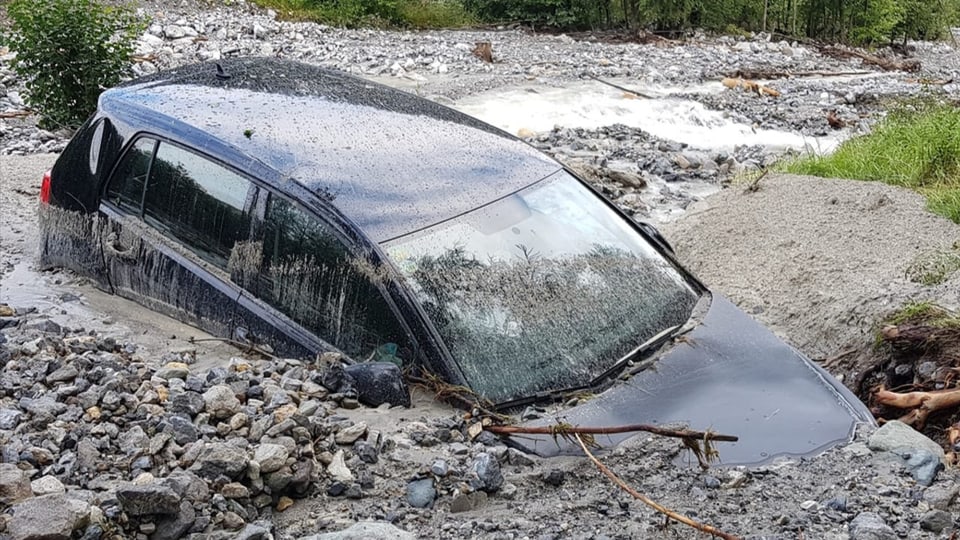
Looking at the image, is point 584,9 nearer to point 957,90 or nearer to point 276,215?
point 957,90

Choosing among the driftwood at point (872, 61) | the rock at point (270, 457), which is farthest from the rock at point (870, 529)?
the driftwood at point (872, 61)

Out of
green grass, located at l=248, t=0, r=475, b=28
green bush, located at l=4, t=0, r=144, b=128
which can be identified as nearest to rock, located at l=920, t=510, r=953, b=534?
green bush, located at l=4, t=0, r=144, b=128

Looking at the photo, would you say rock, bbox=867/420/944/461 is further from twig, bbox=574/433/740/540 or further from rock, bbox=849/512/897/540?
twig, bbox=574/433/740/540

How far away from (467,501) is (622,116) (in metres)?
12.9

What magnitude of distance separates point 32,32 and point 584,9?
74.7ft

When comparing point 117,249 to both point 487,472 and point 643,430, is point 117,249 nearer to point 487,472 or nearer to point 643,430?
point 487,472

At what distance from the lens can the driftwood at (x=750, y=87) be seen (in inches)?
725

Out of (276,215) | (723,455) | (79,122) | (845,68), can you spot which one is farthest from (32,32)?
(845,68)

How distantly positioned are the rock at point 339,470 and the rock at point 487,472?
427mm

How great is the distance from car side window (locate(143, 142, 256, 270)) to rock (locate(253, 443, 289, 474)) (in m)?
1.18

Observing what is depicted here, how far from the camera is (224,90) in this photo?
4891mm

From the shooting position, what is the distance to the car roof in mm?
4047

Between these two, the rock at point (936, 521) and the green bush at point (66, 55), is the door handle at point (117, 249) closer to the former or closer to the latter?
the rock at point (936, 521)

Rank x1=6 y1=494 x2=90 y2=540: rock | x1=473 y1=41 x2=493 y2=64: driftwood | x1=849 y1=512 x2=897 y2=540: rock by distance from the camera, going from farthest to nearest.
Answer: x1=473 y1=41 x2=493 y2=64: driftwood
x1=849 y1=512 x2=897 y2=540: rock
x1=6 y1=494 x2=90 y2=540: rock
